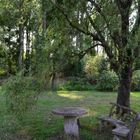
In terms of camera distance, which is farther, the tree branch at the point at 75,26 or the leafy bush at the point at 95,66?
the leafy bush at the point at 95,66

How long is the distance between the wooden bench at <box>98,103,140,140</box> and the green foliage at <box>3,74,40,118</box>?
6.46 feet

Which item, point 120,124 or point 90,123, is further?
point 90,123

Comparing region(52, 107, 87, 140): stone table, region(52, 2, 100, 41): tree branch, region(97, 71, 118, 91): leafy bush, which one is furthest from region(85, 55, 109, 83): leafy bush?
region(52, 107, 87, 140): stone table

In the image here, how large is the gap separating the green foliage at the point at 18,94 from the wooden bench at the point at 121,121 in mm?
1968

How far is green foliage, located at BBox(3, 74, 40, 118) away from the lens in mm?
8391

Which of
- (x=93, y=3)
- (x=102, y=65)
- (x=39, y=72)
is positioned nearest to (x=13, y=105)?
(x=39, y=72)

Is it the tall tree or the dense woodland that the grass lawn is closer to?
the dense woodland

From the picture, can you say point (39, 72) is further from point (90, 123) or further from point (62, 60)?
point (90, 123)

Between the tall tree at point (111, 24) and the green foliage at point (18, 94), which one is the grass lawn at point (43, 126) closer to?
the green foliage at point (18, 94)

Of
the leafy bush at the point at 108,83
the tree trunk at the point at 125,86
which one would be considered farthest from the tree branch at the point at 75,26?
the leafy bush at the point at 108,83

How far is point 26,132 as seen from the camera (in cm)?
999

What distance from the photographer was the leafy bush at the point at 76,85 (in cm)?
2153

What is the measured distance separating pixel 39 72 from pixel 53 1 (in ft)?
5.72

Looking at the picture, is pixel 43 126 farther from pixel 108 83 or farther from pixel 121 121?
pixel 108 83
